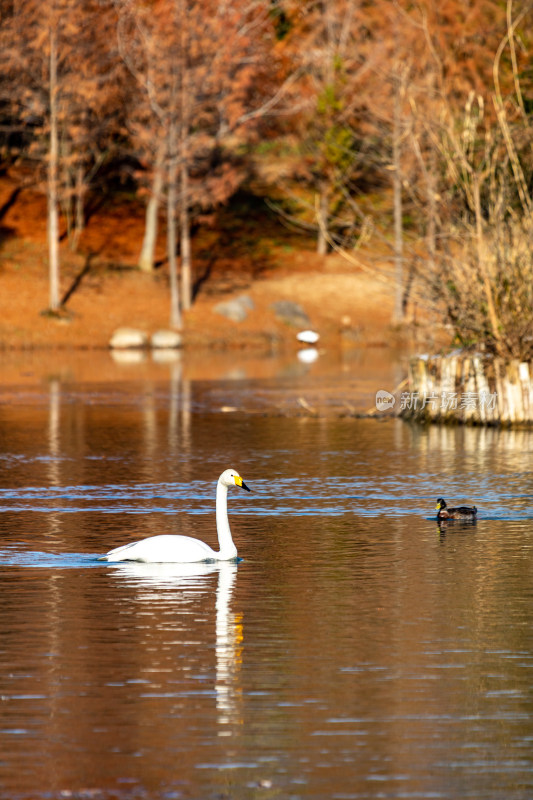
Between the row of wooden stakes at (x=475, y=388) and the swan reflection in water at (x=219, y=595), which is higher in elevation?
the row of wooden stakes at (x=475, y=388)

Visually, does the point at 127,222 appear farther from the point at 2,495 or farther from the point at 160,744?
the point at 160,744

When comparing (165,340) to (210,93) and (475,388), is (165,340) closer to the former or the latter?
(210,93)

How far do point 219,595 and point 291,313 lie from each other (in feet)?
156

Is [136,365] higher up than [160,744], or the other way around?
[136,365]

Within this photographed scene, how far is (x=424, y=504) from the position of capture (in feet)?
61.6

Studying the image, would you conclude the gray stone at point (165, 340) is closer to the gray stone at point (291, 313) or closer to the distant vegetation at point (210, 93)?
the distant vegetation at point (210, 93)

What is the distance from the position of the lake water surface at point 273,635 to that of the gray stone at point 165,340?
3174 centimetres

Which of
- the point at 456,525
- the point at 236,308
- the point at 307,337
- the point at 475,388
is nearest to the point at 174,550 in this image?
the point at 456,525

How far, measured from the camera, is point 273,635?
11.4 meters

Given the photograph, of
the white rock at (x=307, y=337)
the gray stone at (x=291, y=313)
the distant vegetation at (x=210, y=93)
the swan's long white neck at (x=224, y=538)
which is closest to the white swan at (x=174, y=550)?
the swan's long white neck at (x=224, y=538)

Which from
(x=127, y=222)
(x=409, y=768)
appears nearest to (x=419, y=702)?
(x=409, y=768)

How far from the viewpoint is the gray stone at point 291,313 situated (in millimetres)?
59562

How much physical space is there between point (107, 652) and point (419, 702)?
2.52 m

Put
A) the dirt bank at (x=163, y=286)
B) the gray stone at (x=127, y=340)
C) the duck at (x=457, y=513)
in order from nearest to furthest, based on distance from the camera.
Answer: the duck at (x=457, y=513)
the gray stone at (x=127, y=340)
the dirt bank at (x=163, y=286)
